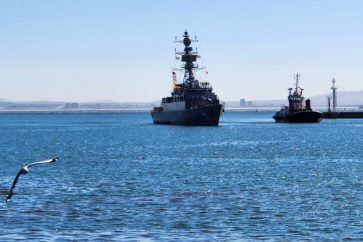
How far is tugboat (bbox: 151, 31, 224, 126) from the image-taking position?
578 ft

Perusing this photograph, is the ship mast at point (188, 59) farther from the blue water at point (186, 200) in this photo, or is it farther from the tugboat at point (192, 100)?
the blue water at point (186, 200)

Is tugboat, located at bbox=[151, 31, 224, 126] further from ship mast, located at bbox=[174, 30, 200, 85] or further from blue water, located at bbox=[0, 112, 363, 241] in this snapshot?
blue water, located at bbox=[0, 112, 363, 241]

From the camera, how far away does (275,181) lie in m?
58.6

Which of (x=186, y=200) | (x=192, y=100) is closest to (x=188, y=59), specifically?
(x=192, y=100)

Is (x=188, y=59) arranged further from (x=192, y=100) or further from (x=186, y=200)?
(x=186, y=200)

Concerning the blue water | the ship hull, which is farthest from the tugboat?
the blue water

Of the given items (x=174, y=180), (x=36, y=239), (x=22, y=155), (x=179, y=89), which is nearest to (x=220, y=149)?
(x=22, y=155)

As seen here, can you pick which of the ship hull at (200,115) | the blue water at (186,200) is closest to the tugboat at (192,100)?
the ship hull at (200,115)

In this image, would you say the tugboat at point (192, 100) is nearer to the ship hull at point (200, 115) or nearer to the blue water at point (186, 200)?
the ship hull at point (200, 115)

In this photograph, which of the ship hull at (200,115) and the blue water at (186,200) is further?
the ship hull at (200,115)

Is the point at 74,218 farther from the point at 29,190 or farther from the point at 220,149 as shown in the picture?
the point at 220,149

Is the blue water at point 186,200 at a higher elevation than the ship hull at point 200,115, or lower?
lower

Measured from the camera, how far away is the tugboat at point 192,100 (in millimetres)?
176125

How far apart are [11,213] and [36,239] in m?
7.56
